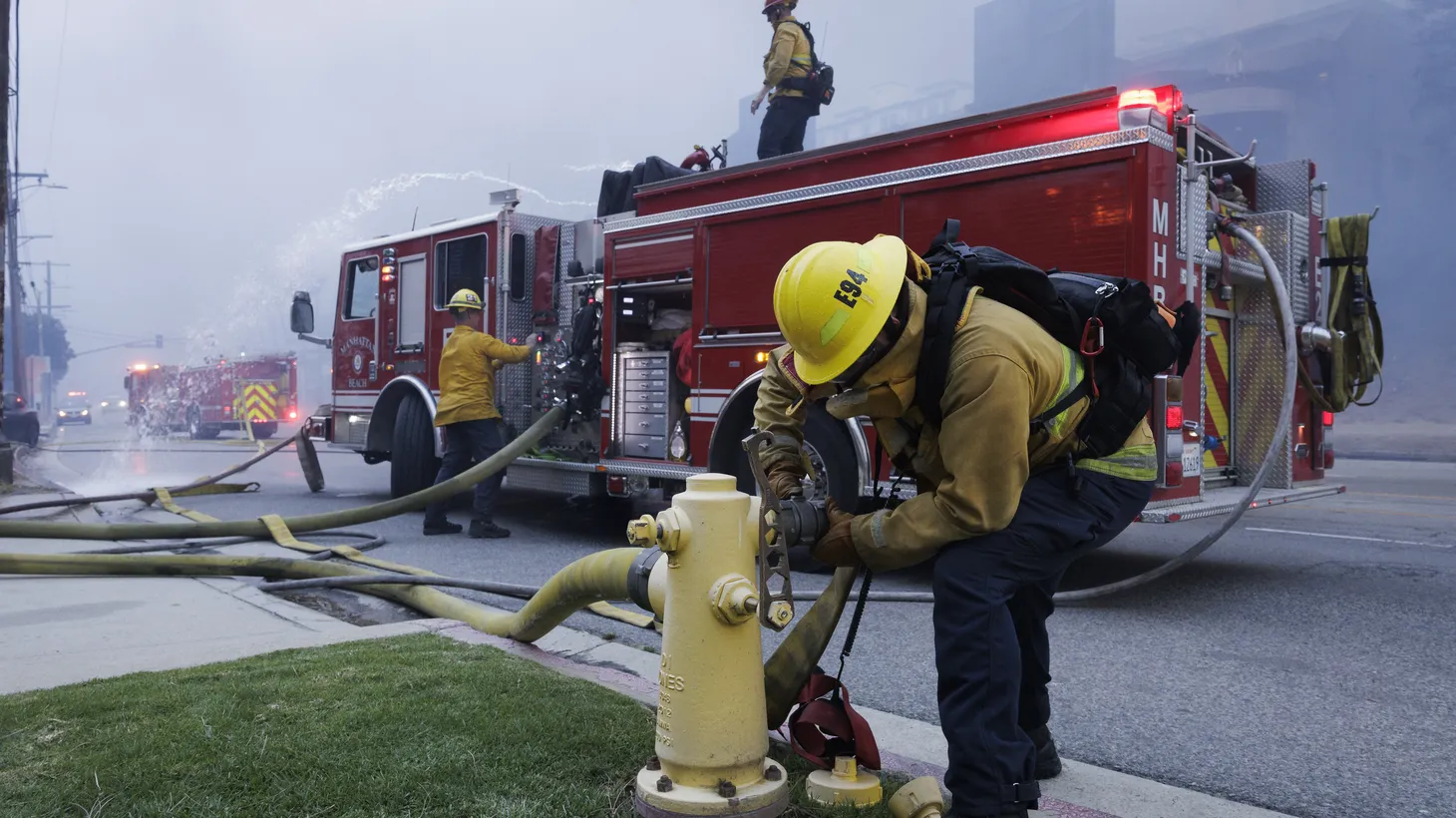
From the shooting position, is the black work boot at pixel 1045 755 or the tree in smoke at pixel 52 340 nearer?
the black work boot at pixel 1045 755

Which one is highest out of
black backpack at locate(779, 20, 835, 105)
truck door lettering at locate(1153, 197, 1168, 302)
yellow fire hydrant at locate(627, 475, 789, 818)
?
black backpack at locate(779, 20, 835, 105)

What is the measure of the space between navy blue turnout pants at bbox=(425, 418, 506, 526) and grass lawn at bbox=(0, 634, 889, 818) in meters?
Answer: 4.32

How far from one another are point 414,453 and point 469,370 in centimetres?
126

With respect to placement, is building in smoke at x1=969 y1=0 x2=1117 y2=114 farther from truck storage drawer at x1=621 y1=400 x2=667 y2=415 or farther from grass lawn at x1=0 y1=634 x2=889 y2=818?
grass lawn at x1=0 y1=634 x2=889 y2=818

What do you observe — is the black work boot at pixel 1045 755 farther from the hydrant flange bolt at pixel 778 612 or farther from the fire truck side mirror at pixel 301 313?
the fire truck side mirror at pixel 301 313

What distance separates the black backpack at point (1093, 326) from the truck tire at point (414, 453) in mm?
6892

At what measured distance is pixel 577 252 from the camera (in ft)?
26.8

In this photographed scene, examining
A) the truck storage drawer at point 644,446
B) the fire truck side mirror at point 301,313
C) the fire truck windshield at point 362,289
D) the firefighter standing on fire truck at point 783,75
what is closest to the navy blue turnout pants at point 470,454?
the truck storage drawer at point 644,446

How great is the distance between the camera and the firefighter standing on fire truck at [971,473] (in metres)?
2.05

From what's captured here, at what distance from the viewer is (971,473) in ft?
6.71

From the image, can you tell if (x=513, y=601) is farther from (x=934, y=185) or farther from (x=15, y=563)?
(x=934, y=185)

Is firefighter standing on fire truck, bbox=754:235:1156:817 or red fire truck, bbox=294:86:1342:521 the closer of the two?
firefighter standing on fire truck, bbox=754:235:1156:817

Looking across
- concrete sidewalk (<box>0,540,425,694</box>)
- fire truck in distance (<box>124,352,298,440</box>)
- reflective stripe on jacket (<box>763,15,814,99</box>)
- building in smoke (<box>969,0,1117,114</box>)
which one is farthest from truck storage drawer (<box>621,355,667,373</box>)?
building in smoke (<box>969,0,1117,114</box>)

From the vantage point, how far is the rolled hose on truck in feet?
8.47
